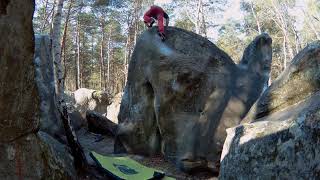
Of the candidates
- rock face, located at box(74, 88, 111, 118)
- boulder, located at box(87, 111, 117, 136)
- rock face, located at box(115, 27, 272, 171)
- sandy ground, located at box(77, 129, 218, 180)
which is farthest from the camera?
rock face, located at box(74, 88, 111, 118)

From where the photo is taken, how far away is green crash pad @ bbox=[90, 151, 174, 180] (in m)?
8.35

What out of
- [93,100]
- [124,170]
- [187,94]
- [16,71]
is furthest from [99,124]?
[16,71]

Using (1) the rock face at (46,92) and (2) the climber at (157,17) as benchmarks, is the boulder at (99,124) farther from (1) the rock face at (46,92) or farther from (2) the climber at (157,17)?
(1) the rock face at (46,92)

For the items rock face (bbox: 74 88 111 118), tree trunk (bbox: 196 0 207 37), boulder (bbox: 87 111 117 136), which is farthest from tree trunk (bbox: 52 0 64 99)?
tree trunk (bbox: 196 0 207 37)

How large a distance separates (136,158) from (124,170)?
2.32m

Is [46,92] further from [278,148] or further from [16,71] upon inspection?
[278,148]

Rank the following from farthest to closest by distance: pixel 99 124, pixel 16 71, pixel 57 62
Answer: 1. pixel 99 124
2. pixel 57 62
3. pixel 16 71

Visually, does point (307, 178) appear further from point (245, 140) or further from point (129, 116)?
point (129, 116)

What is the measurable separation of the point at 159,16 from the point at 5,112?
8.03 meters

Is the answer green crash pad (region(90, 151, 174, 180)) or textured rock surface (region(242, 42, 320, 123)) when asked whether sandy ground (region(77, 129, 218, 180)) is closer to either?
green crash pad (region(90, 151, 174, 180))

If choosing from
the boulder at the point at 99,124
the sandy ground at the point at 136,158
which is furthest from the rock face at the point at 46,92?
the boulder at the point at 99,124

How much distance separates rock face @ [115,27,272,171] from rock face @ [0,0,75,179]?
19.5ft

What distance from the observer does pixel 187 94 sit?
10883 millimetres

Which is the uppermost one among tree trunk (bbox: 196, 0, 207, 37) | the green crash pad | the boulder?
tree trunk (bbox: 196, 0, 207, 37)
